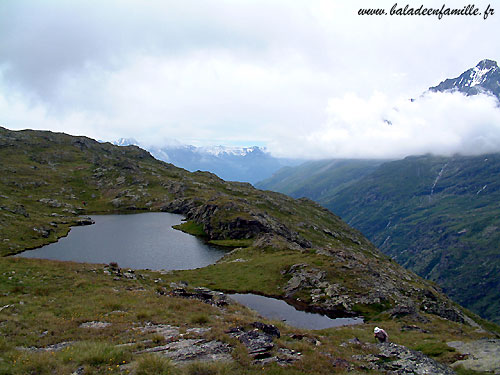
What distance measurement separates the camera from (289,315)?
43906 mm

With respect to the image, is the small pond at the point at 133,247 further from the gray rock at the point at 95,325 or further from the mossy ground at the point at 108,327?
the gray rock at the point at 95,325

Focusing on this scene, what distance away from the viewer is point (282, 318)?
42406 millimetres

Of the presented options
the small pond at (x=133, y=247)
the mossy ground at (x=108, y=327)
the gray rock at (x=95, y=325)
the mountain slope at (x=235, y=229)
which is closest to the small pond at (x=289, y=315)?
the mountain slope at (x=235, y=229)

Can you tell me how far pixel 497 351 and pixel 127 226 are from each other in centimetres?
11595

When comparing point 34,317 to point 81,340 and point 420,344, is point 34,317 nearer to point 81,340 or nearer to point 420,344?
point 81,340

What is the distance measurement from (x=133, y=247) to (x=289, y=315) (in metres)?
61.0

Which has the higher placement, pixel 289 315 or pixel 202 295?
pixel 202 295

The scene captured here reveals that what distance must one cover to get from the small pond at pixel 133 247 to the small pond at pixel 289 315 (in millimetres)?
30431

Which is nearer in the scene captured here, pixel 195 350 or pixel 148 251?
pixel 195 350

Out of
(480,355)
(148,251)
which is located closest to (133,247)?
(148,251)

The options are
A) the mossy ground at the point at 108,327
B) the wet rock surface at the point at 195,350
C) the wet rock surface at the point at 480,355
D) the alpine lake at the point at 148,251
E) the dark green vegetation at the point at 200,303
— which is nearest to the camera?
the mossy ground at the point at 108,327

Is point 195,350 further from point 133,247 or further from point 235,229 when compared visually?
point 235,229

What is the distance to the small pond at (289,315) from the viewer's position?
136ft

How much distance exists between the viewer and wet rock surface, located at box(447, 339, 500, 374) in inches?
784
